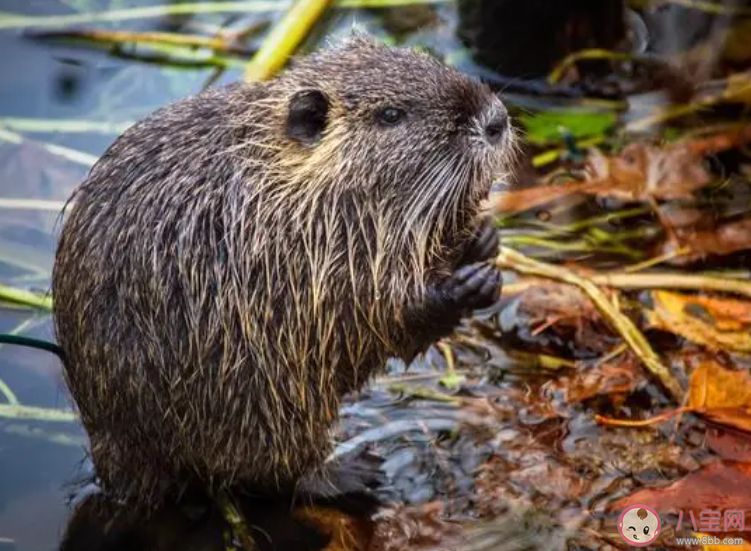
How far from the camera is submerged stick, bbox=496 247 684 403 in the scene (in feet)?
11.9

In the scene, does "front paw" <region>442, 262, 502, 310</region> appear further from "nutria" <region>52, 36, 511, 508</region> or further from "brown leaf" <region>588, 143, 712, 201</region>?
"brown leaf" <region>588, 143, 712, 201</region>

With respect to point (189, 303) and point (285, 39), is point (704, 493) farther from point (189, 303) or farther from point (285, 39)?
point (285, 39)

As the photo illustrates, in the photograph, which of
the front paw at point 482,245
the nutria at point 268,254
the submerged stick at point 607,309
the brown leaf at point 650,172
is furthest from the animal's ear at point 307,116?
the brown leaf at point 650,172

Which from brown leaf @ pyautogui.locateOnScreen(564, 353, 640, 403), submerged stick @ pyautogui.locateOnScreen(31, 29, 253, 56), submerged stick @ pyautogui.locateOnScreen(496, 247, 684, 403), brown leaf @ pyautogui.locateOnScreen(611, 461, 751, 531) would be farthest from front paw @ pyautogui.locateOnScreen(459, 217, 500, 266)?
submerged stick @ pyautogui.locateOnScreen(31, 29, 253, 56)

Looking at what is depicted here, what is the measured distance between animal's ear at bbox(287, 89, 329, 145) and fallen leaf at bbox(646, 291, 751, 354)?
1.39 m

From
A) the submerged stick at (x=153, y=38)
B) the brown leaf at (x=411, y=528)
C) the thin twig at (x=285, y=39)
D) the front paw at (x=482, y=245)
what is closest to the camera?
the brown leaf at (x=411, y=528)

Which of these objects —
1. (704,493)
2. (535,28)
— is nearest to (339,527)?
(704,493)

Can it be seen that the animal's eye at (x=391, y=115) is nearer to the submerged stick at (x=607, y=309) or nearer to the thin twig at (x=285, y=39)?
the submerged stick at (x=607, y=309)

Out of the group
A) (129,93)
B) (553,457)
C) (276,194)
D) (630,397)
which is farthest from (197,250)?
(129,93)

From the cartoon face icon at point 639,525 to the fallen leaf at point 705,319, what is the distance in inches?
32.9

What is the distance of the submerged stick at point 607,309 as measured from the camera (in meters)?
3.63

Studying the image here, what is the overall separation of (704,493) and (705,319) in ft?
2.92

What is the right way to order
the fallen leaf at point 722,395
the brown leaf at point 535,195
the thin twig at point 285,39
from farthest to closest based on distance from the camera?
the brown leaf at point 535,195
the thin twig at point 285,39
the fallen leaf at point 722,395

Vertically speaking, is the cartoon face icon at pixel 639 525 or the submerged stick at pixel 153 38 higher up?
the submerged stick at pixel 153 38
